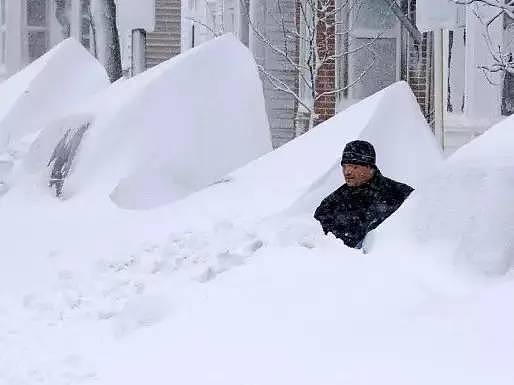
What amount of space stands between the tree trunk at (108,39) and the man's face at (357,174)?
8.36 meters

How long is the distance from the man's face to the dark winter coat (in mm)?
33

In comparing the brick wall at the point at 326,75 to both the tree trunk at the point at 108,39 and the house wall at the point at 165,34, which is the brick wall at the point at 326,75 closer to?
the tree trunk at the point at 108,39

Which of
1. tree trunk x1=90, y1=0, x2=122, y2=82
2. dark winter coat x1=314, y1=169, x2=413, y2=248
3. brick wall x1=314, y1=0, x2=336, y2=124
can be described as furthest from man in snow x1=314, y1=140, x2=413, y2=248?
brick wall x1=314, y1=0, x2=336, y2=124

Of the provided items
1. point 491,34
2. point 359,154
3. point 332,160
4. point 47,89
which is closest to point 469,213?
point 359,154

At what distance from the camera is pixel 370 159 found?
5.91m

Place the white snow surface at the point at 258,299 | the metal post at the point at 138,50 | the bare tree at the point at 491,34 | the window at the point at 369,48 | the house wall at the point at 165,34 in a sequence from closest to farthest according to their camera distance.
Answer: the white snow surface at the point at 258,299 < the bare tree at the point at 491,34 < the metal post at the point at 138,50 < the window at the point at 369,48 < the house wall at the point at 165,34

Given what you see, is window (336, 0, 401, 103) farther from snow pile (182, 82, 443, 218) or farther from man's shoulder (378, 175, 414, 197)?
man's shoulder (378, 175, 414, 197)

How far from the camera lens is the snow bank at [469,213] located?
395cm

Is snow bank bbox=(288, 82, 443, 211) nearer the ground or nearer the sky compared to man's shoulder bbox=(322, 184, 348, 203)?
nearer the sky

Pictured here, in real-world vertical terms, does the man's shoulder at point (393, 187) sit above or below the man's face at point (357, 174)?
below

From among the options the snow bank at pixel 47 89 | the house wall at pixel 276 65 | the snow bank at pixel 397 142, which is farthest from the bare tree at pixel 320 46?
the snow bank at pixel 397 142

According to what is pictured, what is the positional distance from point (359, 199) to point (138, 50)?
20.6 ft

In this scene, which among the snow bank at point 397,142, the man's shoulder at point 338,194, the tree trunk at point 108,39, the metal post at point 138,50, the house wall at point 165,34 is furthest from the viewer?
the house wall at point 165,34

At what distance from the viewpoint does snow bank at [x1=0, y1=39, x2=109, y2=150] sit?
28.6 feet
